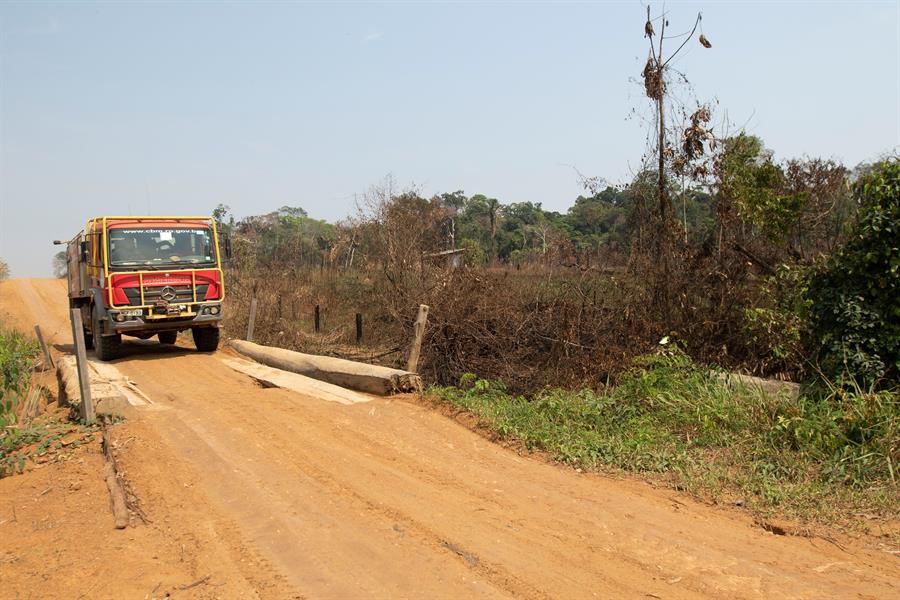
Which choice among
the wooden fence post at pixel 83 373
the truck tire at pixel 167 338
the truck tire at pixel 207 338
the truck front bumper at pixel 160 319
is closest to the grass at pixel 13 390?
the wooden fence post at pixel 83 373

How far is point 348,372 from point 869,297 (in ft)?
22.6

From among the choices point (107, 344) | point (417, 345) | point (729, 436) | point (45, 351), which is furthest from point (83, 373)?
point (729, 436)

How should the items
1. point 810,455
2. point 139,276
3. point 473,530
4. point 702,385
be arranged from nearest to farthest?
point 473,530 → point 810,455 → point 702,385 → point 139,276

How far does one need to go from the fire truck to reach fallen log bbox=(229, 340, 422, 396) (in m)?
1.77

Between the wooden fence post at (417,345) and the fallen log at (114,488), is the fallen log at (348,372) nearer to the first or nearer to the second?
the wooden fence post at (417,345)

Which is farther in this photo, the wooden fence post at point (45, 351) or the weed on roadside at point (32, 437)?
the wooden fence post at point (45, 351)

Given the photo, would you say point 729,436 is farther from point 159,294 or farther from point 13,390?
point 13,390

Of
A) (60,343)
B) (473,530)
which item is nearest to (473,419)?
(473,530)

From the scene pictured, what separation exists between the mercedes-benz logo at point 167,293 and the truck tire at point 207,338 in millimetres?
1529

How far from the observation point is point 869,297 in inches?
303

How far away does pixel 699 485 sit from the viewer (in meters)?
5.93

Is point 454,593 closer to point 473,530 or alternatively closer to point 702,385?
point 473,530

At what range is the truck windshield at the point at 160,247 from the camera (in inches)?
494

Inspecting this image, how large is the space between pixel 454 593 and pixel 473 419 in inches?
160
